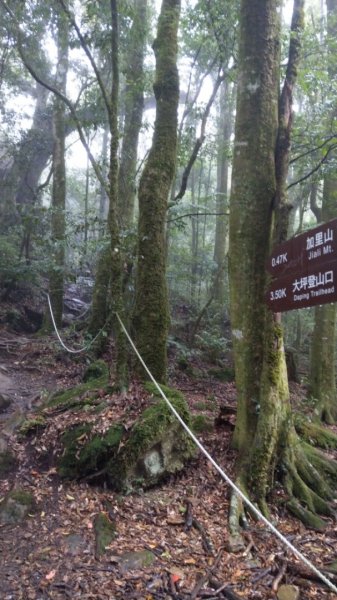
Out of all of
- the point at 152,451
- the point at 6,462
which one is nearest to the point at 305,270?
the point at 152,451

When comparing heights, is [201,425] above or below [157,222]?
below

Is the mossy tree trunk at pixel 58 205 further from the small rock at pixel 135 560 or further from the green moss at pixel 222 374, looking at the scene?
the small rock at pixel 135 560

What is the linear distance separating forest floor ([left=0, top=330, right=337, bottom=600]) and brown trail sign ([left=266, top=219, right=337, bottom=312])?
7.08ft

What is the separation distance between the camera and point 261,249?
16.3ft

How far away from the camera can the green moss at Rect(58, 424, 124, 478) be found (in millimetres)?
4676

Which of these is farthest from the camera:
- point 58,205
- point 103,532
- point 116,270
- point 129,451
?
point 58,205

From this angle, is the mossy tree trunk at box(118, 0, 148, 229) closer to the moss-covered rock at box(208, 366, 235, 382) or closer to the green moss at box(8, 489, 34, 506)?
the moss-covered rock at box(208, 366, 235, 382)

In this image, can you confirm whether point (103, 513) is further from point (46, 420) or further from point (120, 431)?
point (46, 420)

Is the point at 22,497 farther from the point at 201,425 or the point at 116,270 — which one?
the point at 116,270

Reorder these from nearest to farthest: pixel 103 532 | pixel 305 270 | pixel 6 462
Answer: pixel 305 270, pixel 103 532, pixel 6 462

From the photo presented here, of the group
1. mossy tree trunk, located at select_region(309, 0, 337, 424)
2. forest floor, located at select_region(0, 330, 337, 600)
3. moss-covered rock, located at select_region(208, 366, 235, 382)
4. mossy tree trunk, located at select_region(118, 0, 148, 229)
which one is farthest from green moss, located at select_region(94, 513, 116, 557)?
mossy tree trunk, located at select_region(118, 0, 148, 229)

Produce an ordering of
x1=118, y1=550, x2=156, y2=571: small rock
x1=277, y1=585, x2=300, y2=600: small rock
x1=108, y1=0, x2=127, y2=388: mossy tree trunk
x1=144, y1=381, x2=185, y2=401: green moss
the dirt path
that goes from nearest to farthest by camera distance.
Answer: x1=277, y1=585, x2=300, y2=600: small rock
x1=118, y1=550, x2=156, y2=571: small rock
x1=144, y1=381, x2=185, y2=401: green moss
x1=108, y1=0, x2=127, y2=388: mossy tree trunk
the dirt path

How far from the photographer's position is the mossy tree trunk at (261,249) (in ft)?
15.3

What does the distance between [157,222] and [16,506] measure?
13.6ft
